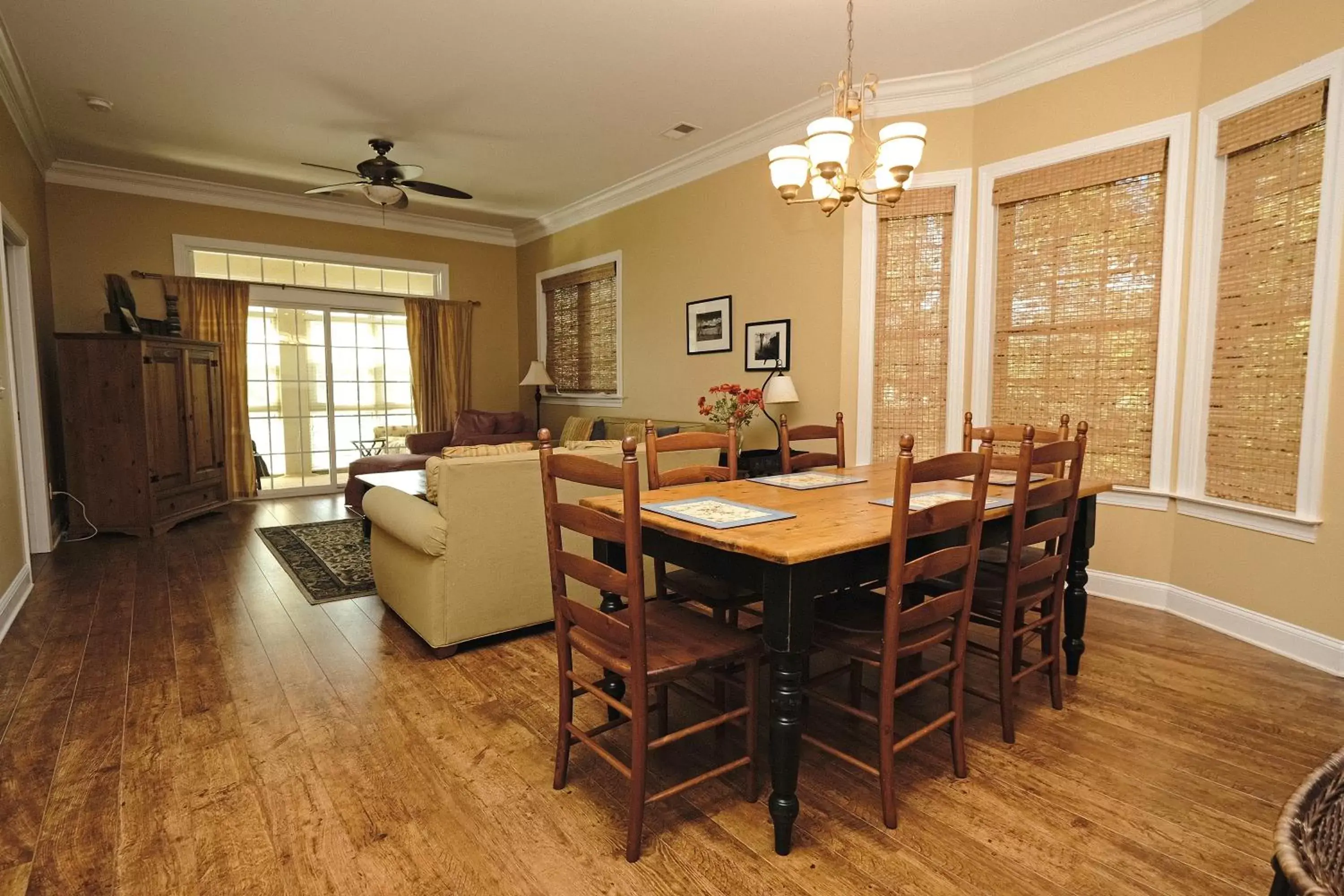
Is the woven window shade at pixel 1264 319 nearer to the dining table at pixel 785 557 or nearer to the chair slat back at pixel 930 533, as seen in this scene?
the dining table at pixel 785 557

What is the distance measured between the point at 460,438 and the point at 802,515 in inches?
205

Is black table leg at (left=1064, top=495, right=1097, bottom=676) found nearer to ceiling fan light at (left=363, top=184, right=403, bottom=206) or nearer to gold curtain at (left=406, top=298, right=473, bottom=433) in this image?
ceiling fan light at (left=363, top=184, right=403, bottom=206)

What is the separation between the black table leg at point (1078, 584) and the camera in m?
2.54

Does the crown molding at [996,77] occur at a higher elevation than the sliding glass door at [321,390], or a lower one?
higher

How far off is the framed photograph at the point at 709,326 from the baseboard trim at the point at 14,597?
4.22 m

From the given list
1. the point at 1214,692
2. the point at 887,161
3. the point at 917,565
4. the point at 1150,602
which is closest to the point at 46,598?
the point at 917,565

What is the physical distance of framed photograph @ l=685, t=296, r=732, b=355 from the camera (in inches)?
196

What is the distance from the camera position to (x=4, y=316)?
11.2ft

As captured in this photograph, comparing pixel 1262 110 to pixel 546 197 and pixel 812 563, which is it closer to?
pixel 812 563

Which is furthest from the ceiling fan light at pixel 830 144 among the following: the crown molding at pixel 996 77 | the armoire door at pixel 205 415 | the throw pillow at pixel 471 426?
the armoire door at pixel 205 415

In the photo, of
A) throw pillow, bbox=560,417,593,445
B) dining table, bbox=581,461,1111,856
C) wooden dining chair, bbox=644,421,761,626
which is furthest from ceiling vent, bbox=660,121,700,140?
dining table, bbox=581,461,1111,856

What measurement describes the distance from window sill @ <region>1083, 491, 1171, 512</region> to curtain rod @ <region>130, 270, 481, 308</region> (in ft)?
20.3

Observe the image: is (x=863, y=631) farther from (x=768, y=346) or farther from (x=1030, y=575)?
(x=768, y=346)

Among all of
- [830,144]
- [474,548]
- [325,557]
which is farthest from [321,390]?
[830,144]
